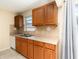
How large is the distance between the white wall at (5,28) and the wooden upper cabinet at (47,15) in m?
2.34

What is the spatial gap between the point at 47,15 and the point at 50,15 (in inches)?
4.7

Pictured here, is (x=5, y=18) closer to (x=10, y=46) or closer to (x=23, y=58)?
(x=10, y=46)

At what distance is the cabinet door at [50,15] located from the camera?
7.95 feet

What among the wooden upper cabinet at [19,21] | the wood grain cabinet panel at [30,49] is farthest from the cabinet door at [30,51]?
the wooden upper cabinet at [19,21]

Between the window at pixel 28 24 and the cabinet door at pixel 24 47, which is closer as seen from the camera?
the cabinet door at pixel 24 47

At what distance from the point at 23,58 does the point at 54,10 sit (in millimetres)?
2290

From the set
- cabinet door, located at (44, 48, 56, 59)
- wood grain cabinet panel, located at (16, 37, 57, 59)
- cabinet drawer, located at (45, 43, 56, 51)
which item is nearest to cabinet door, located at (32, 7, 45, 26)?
wood grain cabinet panel, located at (16, 37, 57, 59)

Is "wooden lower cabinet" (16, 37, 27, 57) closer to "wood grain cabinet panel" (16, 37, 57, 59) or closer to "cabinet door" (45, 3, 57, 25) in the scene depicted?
"wood grain cabinet panel" (16, 37, 57, 59)

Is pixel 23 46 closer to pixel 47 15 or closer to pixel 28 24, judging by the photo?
pixel 28 24

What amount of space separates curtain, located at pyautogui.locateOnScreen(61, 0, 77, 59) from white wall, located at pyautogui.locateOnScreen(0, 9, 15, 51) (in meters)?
3.66

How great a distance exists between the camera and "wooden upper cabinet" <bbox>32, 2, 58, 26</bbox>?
2402 millimetres

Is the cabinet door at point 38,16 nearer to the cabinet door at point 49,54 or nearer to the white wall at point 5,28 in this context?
the cabinet door at point 49,54

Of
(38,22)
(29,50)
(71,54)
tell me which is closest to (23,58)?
(29,50)

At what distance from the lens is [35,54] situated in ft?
8.72
